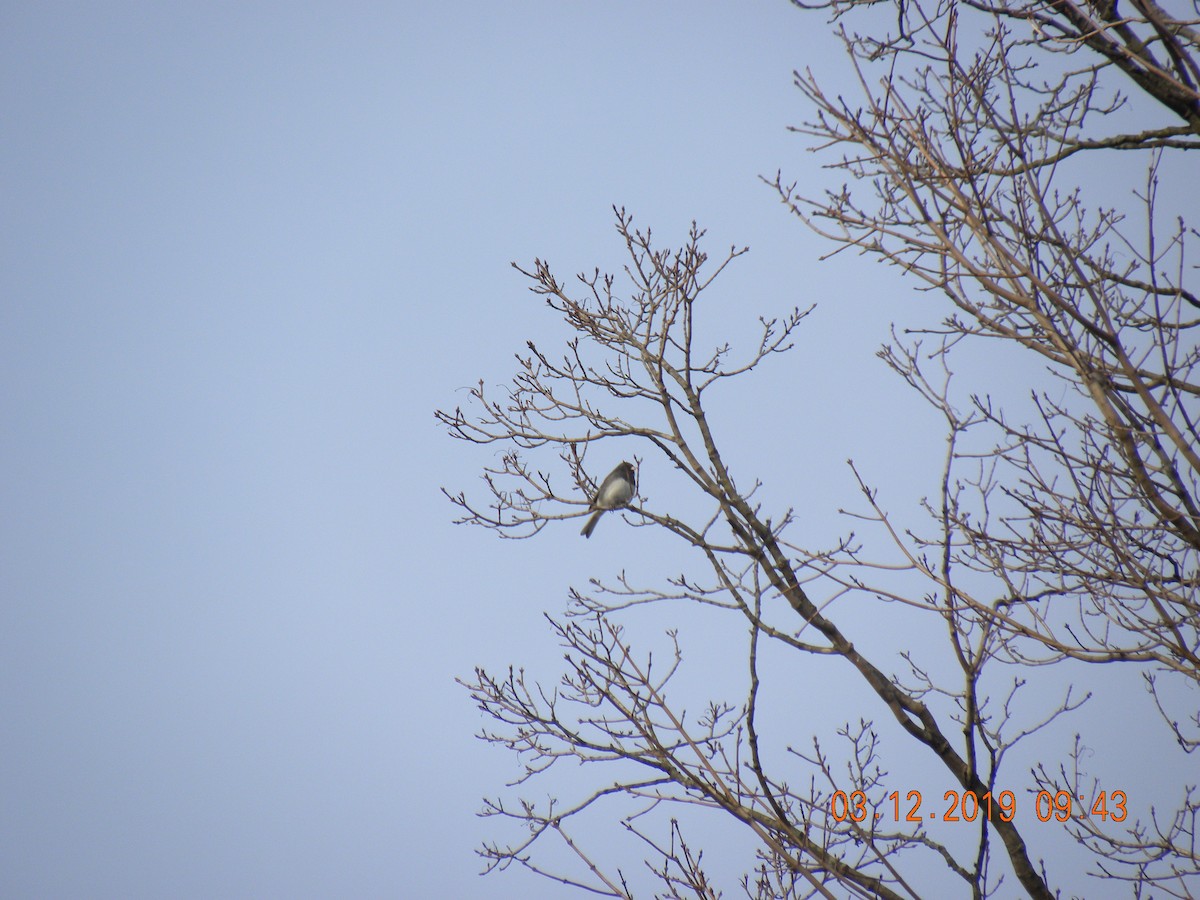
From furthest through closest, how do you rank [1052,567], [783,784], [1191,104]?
1. [783,784]
2. [1191,104]
3. [1052,567]

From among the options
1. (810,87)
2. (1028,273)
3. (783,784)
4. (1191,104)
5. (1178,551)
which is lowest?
(783,784)

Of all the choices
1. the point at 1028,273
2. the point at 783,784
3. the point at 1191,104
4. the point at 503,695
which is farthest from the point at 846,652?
the point at 1191,104

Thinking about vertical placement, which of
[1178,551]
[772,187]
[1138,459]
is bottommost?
[1138,459]

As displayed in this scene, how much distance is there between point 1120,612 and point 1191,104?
82.3 inches

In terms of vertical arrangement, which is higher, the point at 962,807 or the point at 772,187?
the point at 772,187

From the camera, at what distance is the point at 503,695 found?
4.68 m

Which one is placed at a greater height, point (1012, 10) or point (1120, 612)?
point (1012, 10)

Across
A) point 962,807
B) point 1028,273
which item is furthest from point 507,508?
point 1028,273

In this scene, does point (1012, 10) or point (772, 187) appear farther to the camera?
point (772, 187)

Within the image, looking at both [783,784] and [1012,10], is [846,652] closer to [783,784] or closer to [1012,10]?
[783,784]

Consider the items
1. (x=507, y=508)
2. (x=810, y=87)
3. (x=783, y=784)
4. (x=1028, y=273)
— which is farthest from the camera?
(x=507, y=508)

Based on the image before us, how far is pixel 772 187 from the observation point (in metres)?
3.82

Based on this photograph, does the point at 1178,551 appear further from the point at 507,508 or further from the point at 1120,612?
the point at 507,508

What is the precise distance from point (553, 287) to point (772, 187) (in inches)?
75.7
